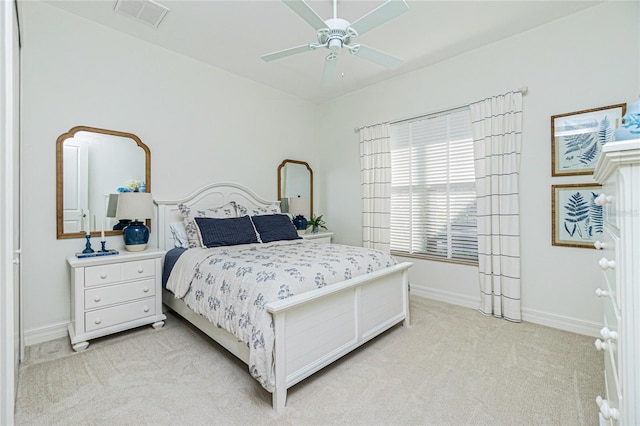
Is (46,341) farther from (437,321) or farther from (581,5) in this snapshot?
(581,5)

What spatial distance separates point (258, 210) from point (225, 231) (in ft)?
2.87

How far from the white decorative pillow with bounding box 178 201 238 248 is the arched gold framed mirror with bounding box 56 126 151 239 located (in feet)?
1.80

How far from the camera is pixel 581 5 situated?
255cm

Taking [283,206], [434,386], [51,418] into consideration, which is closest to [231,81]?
[283,206]

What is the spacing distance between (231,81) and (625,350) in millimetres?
4173

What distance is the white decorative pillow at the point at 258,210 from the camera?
3570 mm

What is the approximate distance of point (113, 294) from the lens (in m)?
2.49

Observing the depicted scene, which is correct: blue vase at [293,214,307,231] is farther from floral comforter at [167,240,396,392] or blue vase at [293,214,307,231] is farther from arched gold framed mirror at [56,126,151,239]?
arched gold framed mirror at [56,126,151,239]

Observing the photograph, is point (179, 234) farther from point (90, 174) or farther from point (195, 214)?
point (90, 174)

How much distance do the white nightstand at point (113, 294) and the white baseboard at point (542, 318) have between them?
2998 millimetres

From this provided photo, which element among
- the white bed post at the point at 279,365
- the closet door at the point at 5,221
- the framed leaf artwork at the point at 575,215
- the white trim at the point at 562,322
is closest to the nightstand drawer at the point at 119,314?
the closet door at the point at 5,221

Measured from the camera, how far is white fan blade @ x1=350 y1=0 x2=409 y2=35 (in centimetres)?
174

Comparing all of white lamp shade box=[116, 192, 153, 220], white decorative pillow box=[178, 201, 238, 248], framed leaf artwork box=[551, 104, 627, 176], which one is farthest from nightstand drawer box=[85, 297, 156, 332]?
framed leaf artwork box=[551, 104, 627, 176]

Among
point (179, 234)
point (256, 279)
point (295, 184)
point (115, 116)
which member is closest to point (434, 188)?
point (295, 184)
